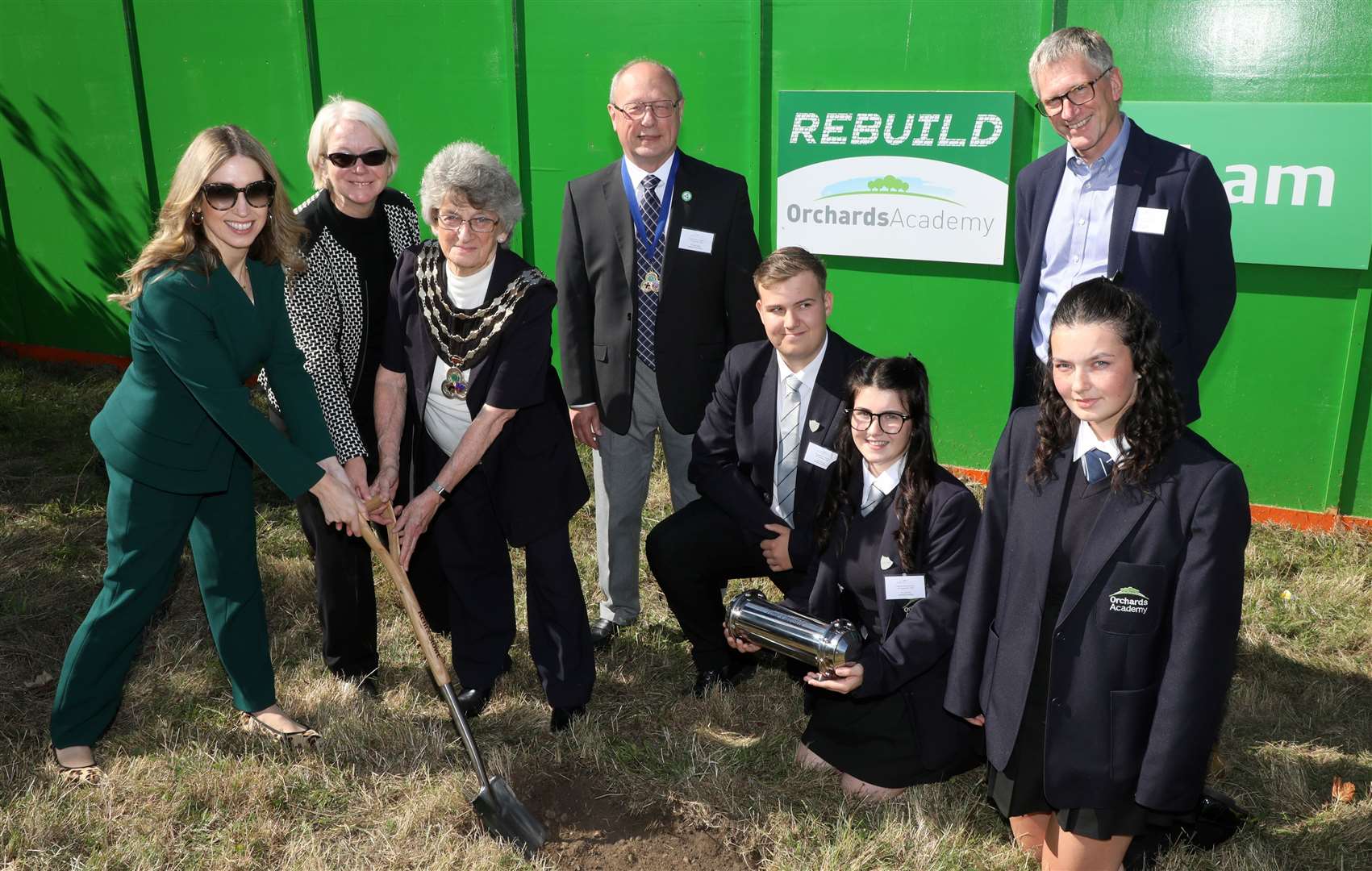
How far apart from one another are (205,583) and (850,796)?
2.17 metres

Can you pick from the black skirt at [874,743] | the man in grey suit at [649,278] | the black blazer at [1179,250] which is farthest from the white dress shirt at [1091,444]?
the man in grey suit at [649,278]

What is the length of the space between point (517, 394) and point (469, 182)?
667 mm

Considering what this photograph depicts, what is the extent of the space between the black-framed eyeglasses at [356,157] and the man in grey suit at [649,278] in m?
0.83

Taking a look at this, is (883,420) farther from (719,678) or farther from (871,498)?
(719,678)

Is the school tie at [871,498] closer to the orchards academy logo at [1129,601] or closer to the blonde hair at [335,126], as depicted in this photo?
the orchards academy logo at [1129,601]

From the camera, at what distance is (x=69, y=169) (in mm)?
8578

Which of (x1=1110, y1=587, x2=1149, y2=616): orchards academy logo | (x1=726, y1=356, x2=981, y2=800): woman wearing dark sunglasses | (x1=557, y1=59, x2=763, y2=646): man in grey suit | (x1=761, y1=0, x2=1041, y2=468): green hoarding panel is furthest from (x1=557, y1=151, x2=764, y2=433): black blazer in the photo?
(x1=761, y1=0, x2=1041, y2=468): green hoarding panel

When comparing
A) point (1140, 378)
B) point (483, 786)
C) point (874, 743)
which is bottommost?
point (483, 786)

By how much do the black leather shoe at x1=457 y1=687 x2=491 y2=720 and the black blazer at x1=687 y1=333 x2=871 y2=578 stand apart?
3.53ft

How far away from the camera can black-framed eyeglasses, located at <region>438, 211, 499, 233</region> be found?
3.46 meters

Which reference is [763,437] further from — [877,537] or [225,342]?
[225,342]

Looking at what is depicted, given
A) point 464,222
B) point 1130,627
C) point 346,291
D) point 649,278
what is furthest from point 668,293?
point 1130,627

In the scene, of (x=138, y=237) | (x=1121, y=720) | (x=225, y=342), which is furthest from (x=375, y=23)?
(x=1121, y=720)

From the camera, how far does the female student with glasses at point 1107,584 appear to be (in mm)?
2680
